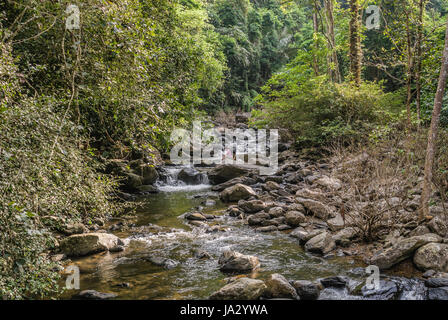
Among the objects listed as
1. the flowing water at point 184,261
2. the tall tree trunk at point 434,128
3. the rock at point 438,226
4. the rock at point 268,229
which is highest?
the tall tree trunk at point 434,128

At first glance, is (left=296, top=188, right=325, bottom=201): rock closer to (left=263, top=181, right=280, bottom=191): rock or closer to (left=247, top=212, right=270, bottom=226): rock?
(left=247, top=212, right=270, bottom=226): rock

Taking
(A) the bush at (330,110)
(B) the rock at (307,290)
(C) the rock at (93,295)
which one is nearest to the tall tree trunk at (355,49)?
(A) the bush at (330,110)

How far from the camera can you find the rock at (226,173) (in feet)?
40.5

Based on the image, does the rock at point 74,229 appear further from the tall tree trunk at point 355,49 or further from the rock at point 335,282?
the tall tree trunk at point 355,49

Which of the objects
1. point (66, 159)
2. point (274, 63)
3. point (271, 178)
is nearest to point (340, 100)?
point (271, 178)

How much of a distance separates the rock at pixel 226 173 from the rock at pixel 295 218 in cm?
520

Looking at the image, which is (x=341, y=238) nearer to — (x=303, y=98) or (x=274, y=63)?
(x=303, y=98)

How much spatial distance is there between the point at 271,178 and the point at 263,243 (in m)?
5.53

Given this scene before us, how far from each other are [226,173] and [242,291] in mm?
8365

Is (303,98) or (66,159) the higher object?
(303,98)

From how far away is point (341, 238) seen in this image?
5797 mm

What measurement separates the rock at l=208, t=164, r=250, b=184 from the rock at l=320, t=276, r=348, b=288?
7.96 meters

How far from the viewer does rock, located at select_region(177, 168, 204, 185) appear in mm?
12828

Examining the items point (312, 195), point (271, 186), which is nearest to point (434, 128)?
point (312, 195)
